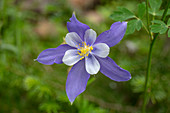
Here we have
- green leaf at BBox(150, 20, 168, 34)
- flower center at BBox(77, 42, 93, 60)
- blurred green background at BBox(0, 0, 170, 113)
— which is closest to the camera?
green leaf at BBox(150, 20, 168, 34)

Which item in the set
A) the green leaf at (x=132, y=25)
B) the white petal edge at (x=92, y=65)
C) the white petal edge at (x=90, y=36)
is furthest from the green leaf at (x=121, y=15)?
the white petal edge at (x=92, y=65)

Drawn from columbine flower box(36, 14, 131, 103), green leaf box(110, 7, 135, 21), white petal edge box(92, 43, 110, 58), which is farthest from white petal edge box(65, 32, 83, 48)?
green leaf box(110, 7, 135, 21)

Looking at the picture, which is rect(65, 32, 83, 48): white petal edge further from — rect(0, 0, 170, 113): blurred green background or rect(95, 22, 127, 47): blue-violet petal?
rect(0, 0, 170, 113): blurred green background

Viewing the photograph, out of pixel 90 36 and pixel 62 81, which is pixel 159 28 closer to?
pixel 90 36

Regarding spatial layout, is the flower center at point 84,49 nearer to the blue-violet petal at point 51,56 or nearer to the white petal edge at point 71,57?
the white petal edge at point 71,57

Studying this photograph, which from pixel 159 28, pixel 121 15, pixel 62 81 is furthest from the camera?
pixel 62 81

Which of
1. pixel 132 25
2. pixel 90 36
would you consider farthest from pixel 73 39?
pixel 132 25

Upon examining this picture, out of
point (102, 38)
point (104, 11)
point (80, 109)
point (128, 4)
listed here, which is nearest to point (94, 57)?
point (102, 38)

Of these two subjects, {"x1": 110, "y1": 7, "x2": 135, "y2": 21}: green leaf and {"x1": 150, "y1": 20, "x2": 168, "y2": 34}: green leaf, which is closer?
{"x1": 150, "y1": 20, "x2": 168, "y2": 34}: green leaf
